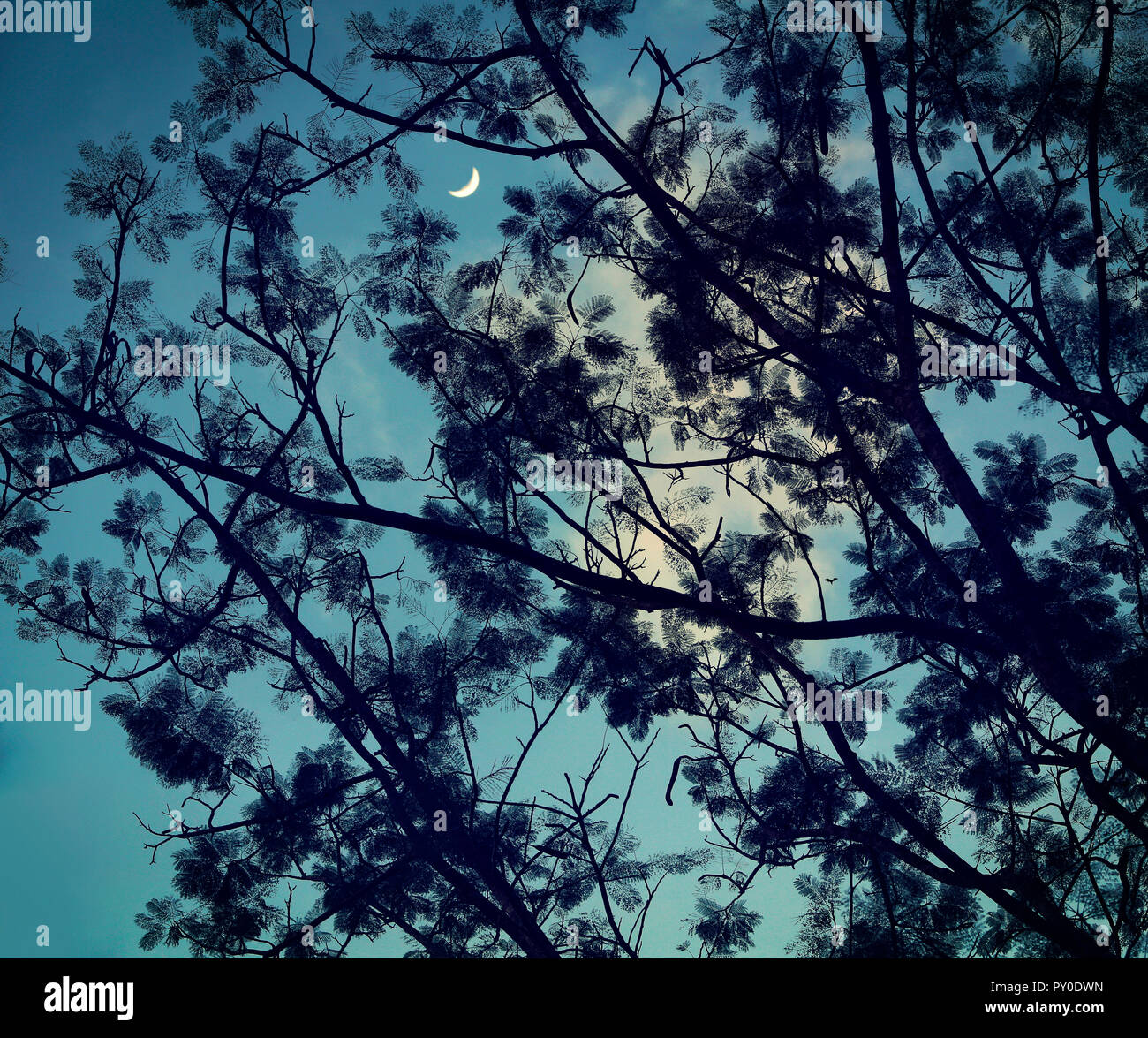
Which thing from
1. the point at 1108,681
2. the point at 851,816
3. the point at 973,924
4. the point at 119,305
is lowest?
the point at 973,924

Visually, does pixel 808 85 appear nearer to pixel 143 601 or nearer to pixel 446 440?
pixel 446 440

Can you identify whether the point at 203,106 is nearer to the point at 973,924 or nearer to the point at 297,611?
the point at 297,611

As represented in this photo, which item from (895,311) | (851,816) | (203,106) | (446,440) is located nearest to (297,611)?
(446,440)

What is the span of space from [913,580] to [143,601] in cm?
523

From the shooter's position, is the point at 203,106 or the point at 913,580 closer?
the point at 203,106

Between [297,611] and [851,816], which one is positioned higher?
[297,611]

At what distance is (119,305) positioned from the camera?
4395mm

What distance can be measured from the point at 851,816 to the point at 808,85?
4.71m

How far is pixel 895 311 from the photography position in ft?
12.7

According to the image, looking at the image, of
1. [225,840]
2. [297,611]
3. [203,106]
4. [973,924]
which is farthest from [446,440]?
[973,924]
